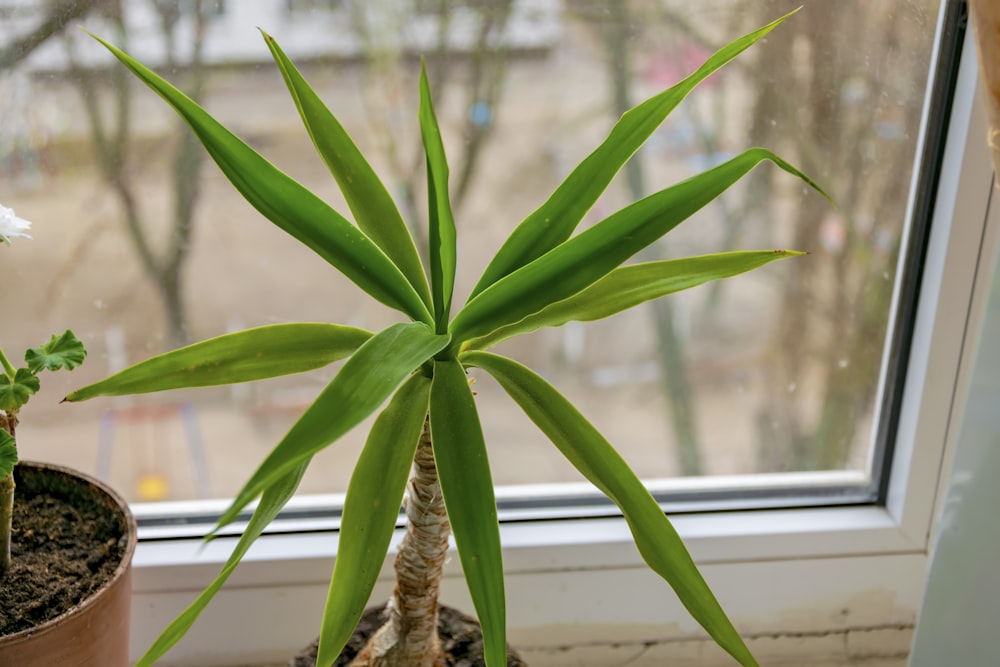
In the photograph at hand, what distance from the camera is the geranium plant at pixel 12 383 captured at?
30.0 inches

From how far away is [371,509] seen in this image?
2.37 ft

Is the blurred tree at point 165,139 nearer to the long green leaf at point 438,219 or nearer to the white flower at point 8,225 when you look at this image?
the white flower at point 8,225

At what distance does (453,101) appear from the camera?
43.0 inches

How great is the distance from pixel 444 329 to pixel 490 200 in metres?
0.41

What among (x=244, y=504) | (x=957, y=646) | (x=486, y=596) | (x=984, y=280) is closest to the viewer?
(x=244, y=504)

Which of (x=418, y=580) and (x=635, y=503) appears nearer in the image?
(x=635, y=503)

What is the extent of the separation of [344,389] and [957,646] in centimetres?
59

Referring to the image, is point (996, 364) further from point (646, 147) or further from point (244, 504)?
point (244, 504)

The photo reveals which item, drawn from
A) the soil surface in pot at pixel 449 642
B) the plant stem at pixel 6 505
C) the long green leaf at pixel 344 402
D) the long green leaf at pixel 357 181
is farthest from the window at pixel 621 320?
the long green leaf at pixel 344 402

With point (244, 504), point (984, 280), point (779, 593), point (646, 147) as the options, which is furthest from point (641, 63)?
point (244, 504)

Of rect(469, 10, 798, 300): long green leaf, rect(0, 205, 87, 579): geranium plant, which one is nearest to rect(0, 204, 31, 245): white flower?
rect(0, 205, 87, 579): geranium plant

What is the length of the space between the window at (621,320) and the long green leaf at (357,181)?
0.34 meters

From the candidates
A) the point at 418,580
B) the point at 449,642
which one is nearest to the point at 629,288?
the point at 418,580

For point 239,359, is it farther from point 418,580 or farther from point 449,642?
point 449,642
